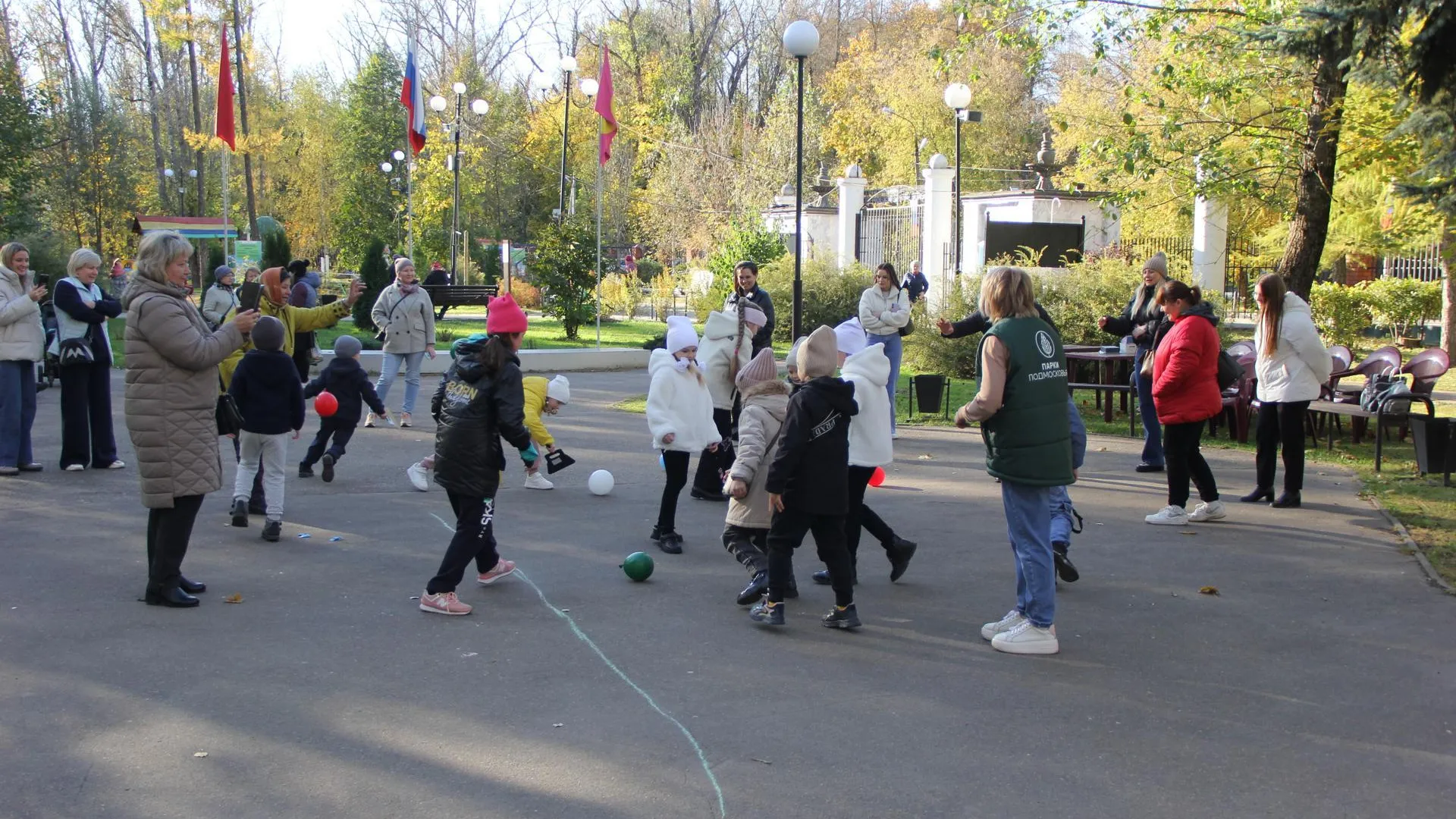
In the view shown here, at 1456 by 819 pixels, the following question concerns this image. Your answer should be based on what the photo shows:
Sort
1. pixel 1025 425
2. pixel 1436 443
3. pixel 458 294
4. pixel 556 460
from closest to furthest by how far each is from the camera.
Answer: pixel 1025 425 < pixel 556 460 < pixel 1436 443 < pixel 458 294

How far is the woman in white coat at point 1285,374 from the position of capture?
875cm

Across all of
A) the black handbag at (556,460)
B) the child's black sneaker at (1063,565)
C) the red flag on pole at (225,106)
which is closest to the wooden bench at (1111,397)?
the child's black sneaker at (1063,565)

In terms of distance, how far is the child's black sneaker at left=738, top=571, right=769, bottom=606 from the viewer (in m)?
6.27

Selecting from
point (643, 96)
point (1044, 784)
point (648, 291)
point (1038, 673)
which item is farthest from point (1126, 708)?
point (643, 96)

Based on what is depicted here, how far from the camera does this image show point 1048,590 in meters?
5.65

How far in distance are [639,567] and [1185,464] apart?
407 cm

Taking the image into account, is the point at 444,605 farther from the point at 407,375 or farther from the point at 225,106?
the point at 225,106

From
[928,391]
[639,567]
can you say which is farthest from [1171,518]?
[928,391]

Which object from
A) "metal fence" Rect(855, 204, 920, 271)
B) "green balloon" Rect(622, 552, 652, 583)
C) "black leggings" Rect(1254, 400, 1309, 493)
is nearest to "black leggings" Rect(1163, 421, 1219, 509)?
"black leggings" Rect(1254, 400, 1309, 493)

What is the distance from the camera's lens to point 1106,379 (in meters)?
14.2

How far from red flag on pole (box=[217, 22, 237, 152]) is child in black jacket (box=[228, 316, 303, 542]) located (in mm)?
21027

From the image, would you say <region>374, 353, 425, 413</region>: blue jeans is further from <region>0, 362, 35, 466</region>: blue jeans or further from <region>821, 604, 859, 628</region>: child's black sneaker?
<region>821, 604, 859, 628</region>: child's black sneaker

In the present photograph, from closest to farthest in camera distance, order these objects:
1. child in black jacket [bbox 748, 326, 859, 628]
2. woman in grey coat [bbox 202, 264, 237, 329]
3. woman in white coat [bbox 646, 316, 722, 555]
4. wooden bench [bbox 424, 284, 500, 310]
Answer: child in black jacket [bbox 748, 326, 859, 628] < woman in white coat [bbox 646, 316, 722, 555] < woman in grey coat [bbox 202, 264, 237, 329] < wooden bench [bbox 424, 284, 500, 310]

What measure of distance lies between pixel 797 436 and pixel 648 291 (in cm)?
3020
